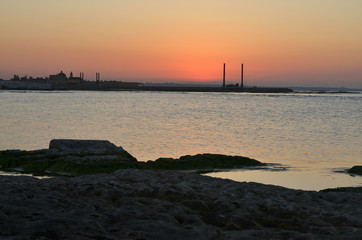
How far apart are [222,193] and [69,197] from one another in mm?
3416

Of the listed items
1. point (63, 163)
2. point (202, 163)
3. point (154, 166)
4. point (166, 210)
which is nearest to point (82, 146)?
point (63, 163)

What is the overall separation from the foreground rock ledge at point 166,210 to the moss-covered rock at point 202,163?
959 centimetres

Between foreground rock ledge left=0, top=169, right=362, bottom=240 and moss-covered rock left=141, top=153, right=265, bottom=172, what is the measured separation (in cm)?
959

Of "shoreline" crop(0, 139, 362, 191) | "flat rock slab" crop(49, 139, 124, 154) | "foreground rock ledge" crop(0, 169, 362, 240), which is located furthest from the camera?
"flat rock slab" crop(49, 139, 124, 154)

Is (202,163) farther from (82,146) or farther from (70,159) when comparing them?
(70,159)

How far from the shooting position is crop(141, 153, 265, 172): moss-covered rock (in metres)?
21.9

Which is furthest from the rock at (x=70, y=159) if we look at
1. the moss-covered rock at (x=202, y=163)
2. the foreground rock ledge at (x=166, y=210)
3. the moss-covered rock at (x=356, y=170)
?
the moss-covered rock at (x=356, y=170)

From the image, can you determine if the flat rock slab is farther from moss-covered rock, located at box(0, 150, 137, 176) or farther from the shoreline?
moss-covered rock, located at box(0, 150, 137, 176)

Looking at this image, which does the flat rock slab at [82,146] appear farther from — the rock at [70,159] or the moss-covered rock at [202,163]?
the moss-covered rock at [202,163]

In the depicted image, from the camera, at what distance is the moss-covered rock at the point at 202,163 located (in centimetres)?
2192

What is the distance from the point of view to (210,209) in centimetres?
952

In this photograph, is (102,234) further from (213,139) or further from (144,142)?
(213,139)

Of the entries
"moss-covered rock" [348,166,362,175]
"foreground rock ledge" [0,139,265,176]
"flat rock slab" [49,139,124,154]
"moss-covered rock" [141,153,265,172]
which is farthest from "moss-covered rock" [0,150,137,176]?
"moss-covered rock" [348,166,362,175]

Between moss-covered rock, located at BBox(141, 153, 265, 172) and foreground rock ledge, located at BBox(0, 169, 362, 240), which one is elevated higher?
foreground rock ledge, located at BBox(0, 169, 362, 240)
